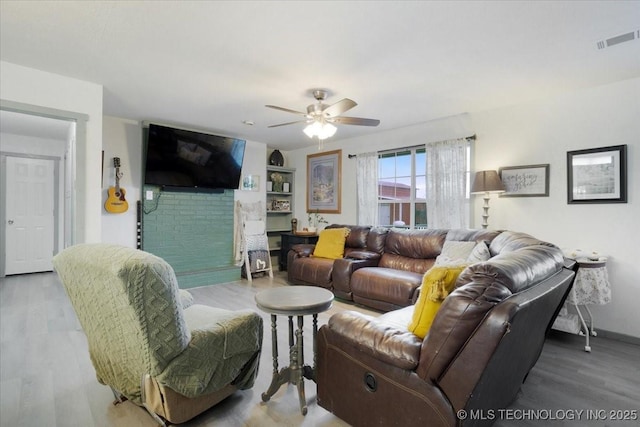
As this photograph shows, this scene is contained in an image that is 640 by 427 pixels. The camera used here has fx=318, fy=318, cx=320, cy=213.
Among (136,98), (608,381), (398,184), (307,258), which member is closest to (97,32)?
(136,98)

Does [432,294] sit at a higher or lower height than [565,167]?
lower

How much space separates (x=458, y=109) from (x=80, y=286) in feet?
13.0

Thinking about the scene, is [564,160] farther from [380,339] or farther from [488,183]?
[380,339]

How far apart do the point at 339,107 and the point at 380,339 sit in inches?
79.4

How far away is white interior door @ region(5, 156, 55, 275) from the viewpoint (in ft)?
17.2

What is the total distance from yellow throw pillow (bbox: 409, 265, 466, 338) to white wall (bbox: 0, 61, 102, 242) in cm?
305

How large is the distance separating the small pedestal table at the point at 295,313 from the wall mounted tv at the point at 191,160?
325 centimetres

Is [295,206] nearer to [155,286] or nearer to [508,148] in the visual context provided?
[508,148]

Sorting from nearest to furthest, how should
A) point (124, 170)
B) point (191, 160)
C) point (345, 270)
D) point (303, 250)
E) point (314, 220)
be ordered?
point (345, 270), point (124, 170), point (191, 160), point (303, 250), point (314, 220)

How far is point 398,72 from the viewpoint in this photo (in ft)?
9.07

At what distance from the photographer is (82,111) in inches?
118

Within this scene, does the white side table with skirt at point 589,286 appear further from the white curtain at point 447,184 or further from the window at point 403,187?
the window at point 403,187

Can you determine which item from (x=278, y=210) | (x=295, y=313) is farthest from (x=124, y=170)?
(x=295, y=313)

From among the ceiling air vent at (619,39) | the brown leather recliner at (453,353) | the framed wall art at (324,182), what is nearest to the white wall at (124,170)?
the framed wall art at (324,182)
